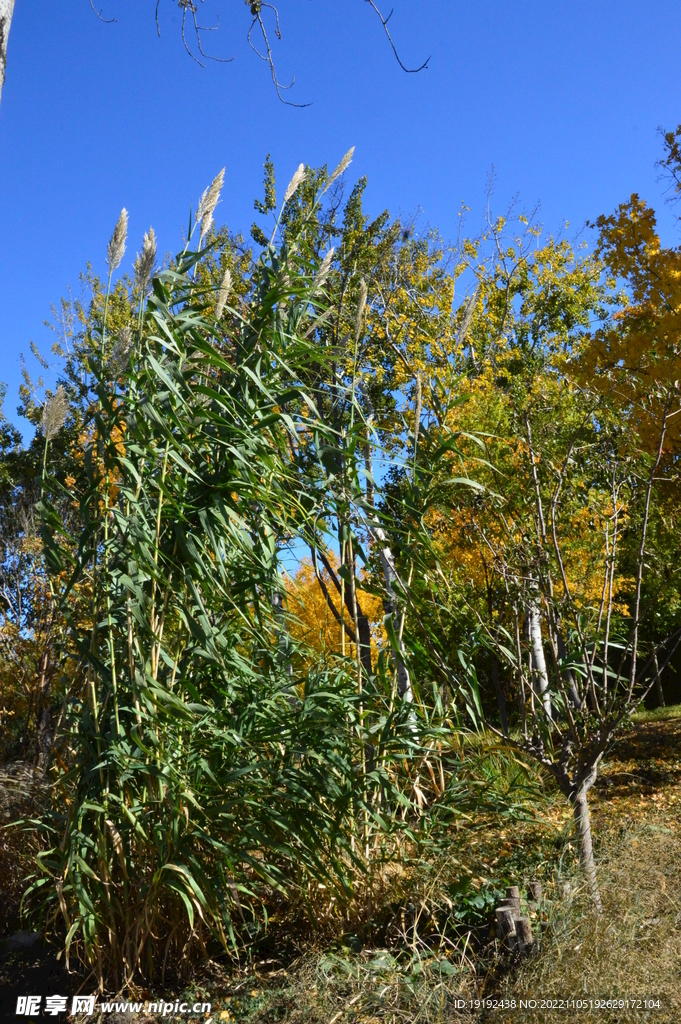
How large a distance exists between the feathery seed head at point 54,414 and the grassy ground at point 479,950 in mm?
2029

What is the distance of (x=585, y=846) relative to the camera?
3088mm

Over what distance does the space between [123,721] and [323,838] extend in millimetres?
859

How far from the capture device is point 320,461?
116 inches

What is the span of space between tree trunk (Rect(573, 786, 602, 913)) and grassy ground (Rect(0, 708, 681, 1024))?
4 centimetres

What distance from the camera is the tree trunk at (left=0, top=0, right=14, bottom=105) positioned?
89.4 inches

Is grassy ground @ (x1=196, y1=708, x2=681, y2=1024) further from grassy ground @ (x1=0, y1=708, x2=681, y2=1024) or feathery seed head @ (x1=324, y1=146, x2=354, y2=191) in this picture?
feathery seed head @ (x1=324, y1=146, x2=354, y2=191)

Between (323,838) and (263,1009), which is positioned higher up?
(323,838)

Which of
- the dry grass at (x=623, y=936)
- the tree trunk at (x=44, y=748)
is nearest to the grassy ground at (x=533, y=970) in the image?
the dry grass at (x=623, y=936)

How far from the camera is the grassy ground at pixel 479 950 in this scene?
2322 millimetres

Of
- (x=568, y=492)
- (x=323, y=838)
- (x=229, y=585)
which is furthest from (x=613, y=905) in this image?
(x=568, y=492)

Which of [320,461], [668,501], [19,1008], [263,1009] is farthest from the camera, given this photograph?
[668,501]

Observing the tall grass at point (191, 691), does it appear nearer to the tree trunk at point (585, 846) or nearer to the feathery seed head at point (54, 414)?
the feathery seed head at point (54, 414)

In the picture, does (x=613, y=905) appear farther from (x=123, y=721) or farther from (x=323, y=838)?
(x=123, y=721)

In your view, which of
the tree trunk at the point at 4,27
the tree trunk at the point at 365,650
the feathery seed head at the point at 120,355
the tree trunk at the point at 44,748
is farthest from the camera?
the tree trunk at the point at 44,748
